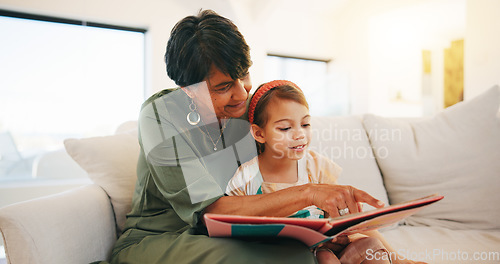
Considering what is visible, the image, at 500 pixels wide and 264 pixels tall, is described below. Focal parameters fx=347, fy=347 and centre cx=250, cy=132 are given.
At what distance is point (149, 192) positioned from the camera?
3.49 feet

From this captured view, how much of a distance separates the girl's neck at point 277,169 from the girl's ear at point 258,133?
6 centimetres

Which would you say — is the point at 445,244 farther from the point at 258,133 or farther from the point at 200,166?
the point at 200,166

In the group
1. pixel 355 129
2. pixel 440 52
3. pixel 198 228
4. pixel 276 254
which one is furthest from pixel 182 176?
pixel 440 52

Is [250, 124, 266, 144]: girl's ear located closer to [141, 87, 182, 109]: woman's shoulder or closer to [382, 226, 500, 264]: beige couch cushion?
[141, 87, 182, 109]: woman's shoulder

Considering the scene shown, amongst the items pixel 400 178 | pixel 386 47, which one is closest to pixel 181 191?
pixel 400 178

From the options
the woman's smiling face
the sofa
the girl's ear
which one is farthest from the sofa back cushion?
the woman's smiling face

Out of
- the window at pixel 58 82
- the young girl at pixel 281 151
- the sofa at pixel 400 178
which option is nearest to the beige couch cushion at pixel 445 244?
the sofa at pixel 400 178

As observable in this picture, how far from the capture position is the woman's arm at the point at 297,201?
0.78m

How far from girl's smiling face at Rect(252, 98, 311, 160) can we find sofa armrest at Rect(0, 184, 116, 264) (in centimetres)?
62

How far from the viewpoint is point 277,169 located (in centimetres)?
121

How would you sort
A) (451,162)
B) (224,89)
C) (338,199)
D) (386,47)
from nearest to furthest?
(338,199), (224,89), (451,162), (386,47)

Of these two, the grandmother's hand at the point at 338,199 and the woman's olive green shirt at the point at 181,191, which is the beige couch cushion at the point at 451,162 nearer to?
the woman's olive green shirt at the point at 181,191

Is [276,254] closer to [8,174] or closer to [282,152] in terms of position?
[282,152]

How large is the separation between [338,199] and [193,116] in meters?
0.57
